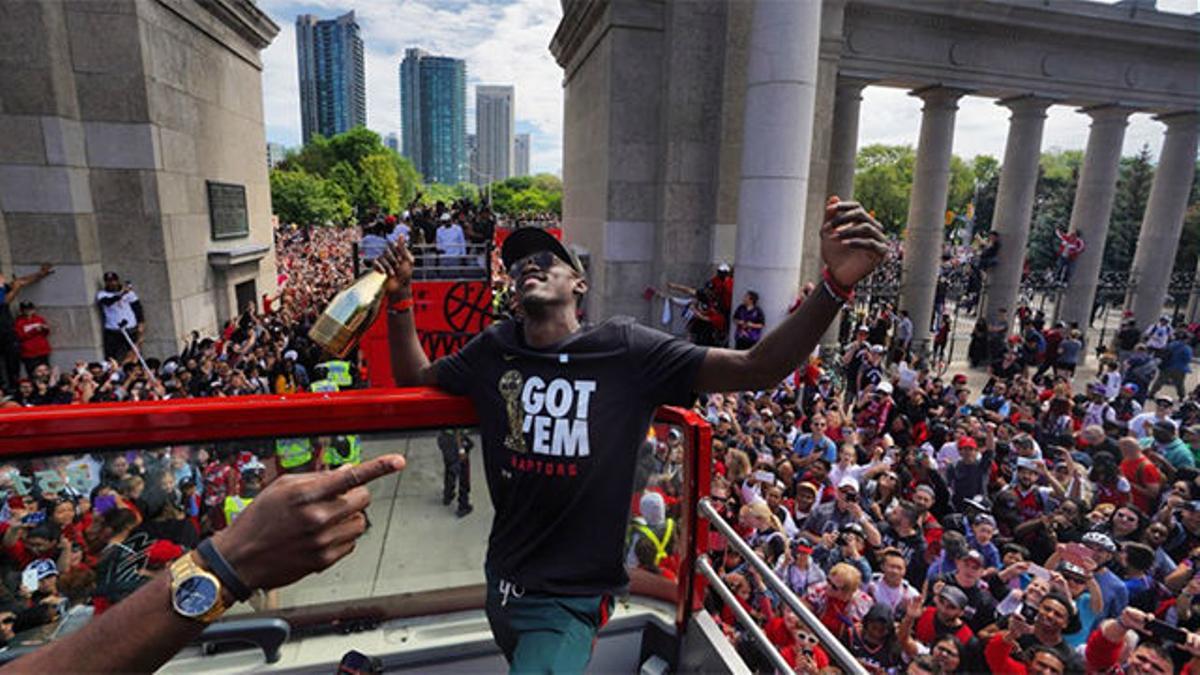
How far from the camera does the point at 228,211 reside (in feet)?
49.0

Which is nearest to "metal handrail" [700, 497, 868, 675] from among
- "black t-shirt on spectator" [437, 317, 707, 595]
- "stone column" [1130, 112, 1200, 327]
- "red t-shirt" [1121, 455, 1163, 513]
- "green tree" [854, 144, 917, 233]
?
"black t-shirt on spectator" [437, 317, 707, 595]

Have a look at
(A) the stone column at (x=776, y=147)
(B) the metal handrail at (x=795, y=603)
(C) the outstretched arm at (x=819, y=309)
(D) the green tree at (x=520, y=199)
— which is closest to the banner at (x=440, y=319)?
(A) the stone column at (x=776, y=147)

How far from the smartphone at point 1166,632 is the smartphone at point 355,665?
5369mm

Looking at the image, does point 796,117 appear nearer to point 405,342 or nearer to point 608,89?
point 608,89

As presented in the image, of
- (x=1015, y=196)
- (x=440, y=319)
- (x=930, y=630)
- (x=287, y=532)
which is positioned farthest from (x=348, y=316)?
(x=1015, y=196)

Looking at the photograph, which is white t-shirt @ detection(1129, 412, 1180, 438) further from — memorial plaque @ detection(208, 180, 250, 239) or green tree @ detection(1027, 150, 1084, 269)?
green tree @ detection(1027, 150, 1084, 269)

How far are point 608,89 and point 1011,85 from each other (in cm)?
1103

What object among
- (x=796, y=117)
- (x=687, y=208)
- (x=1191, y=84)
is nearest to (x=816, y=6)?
(x=796, y=117)

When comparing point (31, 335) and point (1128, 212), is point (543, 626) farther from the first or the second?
point (1128, 212)

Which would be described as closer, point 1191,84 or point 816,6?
point 816,6

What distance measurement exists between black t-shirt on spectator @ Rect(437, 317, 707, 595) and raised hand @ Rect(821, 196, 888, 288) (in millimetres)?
535

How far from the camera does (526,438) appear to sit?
7.30 ft

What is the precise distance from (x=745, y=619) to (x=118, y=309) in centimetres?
1302

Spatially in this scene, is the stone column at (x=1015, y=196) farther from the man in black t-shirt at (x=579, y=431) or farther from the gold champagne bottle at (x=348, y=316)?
the gold champagne bottle at (x=348, y=316)
